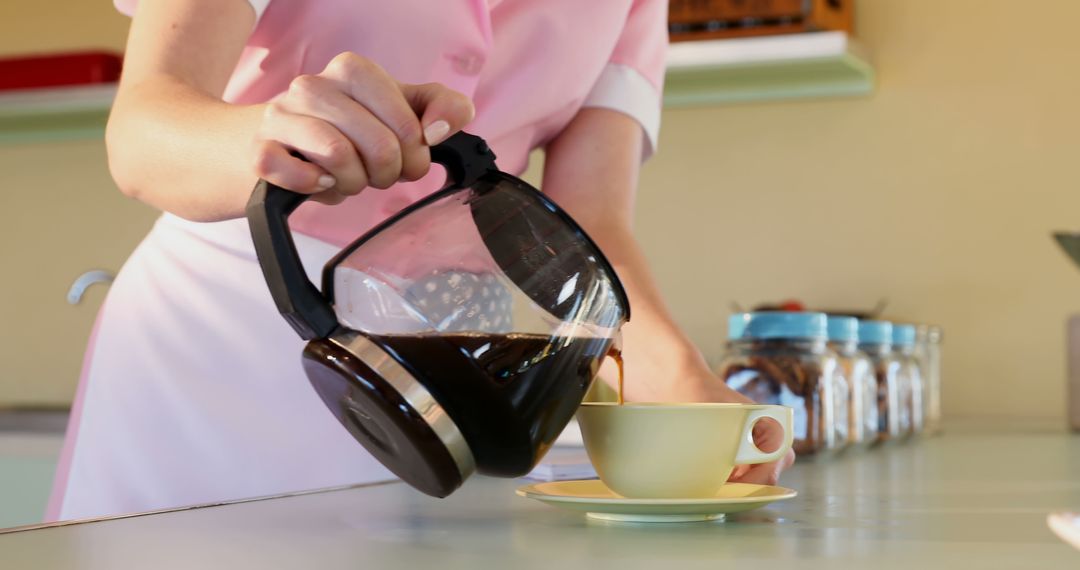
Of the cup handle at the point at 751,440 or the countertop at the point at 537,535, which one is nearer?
the countertop at the point at 537,535

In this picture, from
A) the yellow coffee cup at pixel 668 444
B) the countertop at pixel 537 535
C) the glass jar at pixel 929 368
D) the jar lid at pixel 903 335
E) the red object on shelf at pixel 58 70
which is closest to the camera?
the countertop at pixel 537 535

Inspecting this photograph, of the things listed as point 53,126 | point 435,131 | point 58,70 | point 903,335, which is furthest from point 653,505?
point 53,126

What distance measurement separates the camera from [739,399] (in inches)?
38.2

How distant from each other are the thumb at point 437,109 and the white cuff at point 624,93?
24.8 inches

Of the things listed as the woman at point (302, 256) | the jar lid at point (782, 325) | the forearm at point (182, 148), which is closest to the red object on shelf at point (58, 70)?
the woman at point (302, 256)

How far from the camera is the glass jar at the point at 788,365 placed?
127cm

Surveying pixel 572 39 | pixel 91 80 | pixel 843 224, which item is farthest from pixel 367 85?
pixel 91 80

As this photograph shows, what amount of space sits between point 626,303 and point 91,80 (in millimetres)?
2165

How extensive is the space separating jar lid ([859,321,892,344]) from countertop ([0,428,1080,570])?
634mm

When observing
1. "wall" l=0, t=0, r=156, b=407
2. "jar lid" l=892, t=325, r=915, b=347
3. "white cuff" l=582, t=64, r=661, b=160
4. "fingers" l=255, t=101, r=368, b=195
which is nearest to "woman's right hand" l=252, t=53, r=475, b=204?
"fingers" l=255, t=101, r=368, b=195

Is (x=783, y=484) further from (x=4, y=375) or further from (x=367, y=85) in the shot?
(x=4, y=375)

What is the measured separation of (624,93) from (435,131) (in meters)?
0.66

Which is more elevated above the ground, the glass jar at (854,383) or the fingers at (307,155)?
the fingers at (307,155)

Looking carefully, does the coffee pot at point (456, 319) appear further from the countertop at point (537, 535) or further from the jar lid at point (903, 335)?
the jar lid at point (903, 335)
